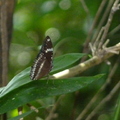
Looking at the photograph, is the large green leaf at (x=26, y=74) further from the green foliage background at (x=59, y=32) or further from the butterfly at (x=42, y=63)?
the green foliage background at (x=59, y=32)

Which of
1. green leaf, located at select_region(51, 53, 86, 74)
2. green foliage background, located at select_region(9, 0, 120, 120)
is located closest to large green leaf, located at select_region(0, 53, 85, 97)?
green leaf, located at select_region(51, 53, 86, 74)

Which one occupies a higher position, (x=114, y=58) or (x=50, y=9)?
(x=50, y=9)

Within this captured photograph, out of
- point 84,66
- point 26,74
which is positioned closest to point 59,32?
point 84,66

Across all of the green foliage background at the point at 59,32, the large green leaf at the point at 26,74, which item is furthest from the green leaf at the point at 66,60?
the green foliage background at the point at 59,32

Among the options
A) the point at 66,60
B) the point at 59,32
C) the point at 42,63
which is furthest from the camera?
the point at 59,32

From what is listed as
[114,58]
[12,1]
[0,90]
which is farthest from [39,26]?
[0,90]

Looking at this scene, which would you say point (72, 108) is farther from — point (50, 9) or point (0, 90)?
point (0, 90)

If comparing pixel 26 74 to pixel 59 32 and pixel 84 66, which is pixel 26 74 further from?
pixel 59 32
